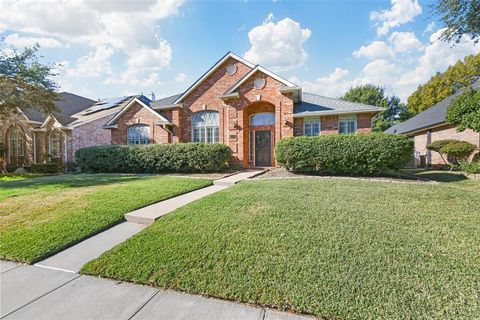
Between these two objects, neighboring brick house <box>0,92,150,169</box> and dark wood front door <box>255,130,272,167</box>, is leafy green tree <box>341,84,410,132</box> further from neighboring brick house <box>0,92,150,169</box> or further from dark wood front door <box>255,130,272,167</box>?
neighboring brick house <box>0,92,150,169</box>

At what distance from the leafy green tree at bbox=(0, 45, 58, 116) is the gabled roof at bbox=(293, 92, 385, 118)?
16986 mm

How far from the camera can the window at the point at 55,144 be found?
19.3 meters

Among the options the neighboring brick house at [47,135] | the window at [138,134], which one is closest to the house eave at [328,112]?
the window at [138,134]

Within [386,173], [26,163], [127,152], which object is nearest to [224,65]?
[127,152]

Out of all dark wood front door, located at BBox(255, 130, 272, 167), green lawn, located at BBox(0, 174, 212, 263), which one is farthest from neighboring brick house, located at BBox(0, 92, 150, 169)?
green lawn, located at BBox(0, 174, 212, 263)

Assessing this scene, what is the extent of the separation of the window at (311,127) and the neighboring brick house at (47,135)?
42.0ft

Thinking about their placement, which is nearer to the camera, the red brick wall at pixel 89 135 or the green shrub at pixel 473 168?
the green shrub at pixel 473 168

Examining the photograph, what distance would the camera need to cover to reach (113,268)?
327 centimetres

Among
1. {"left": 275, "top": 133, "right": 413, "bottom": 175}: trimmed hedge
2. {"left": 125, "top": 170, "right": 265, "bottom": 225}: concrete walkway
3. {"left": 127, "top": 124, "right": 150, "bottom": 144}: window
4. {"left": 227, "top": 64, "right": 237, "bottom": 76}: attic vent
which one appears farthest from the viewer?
{"left": 127, "top": 124, "right": 150, "bottom": 144}: window

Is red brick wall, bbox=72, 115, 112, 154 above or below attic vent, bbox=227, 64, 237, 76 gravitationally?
below

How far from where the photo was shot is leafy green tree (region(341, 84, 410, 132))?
39.1m

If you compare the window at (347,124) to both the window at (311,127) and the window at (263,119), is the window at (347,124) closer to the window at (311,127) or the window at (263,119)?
the window at (311,127)

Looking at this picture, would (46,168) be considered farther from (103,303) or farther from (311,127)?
(103,303)

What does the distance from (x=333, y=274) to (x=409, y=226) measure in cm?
222
